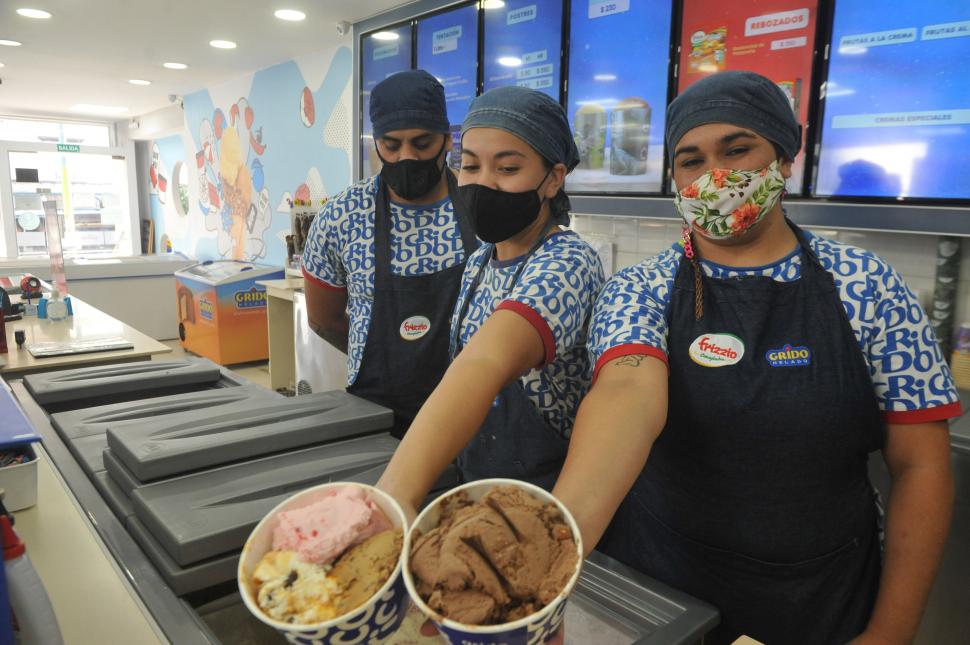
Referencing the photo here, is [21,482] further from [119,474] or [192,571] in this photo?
[192,571]

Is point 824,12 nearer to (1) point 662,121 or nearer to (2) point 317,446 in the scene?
(1) point 662,121

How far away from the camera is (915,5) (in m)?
2.17

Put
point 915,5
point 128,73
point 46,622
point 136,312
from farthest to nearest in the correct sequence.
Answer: point 136,312
point 128,73
point 915,5
point 46,622

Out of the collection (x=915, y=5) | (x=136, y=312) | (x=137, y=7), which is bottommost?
(x=136, y=312)

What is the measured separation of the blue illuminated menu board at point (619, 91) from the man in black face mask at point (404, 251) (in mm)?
1580

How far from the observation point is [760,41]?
102 inches

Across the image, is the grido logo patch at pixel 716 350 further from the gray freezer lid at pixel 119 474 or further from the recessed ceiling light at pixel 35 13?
the recessed ceiling light at pixel 35 13

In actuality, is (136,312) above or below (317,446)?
below

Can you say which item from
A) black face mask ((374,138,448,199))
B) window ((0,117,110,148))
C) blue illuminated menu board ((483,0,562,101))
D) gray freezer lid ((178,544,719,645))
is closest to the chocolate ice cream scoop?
gray freezer lid ((178,544,719,645))

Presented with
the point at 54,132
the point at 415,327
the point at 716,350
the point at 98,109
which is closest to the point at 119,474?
the point at 415,327

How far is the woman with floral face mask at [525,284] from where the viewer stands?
3.37 ft

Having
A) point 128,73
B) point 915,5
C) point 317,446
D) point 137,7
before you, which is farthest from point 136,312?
point 915,5

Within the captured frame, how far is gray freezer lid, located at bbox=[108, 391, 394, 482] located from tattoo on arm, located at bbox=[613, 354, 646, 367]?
23.5 inches

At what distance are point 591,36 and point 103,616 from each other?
3172 millimetres
